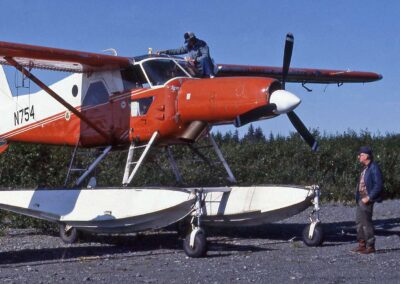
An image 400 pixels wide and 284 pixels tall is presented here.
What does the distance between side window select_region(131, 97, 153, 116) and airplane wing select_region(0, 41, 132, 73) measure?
2.52 feet

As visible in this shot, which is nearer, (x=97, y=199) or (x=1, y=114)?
(x=97, y=199)

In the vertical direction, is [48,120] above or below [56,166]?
above

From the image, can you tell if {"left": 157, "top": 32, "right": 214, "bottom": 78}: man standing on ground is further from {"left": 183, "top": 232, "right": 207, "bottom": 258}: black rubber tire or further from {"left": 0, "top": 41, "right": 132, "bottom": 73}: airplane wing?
{"left": 183, "top": 232, "right": 207, "bottom": 258}: black rubber tire

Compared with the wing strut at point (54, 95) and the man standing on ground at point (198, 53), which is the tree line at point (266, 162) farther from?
the man standing on ground at point (198, 53)

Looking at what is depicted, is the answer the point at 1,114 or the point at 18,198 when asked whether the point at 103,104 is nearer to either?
the point at 18,198

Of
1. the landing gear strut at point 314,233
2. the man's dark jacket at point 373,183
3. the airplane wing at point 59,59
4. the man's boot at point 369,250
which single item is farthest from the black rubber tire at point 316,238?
the airplane wing at point 59,59

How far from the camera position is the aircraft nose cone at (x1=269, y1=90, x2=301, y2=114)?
10.1 metres

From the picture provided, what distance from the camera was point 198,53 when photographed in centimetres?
1228

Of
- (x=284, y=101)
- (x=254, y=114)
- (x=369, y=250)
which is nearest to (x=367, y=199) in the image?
(x=369, y=250)

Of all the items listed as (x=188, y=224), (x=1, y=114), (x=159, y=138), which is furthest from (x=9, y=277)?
(x=1, y=114)

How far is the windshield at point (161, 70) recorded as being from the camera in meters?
11.8

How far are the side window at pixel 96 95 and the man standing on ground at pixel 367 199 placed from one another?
4.77 meters

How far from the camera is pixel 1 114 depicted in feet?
48.6

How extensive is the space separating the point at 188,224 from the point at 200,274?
4.77m
